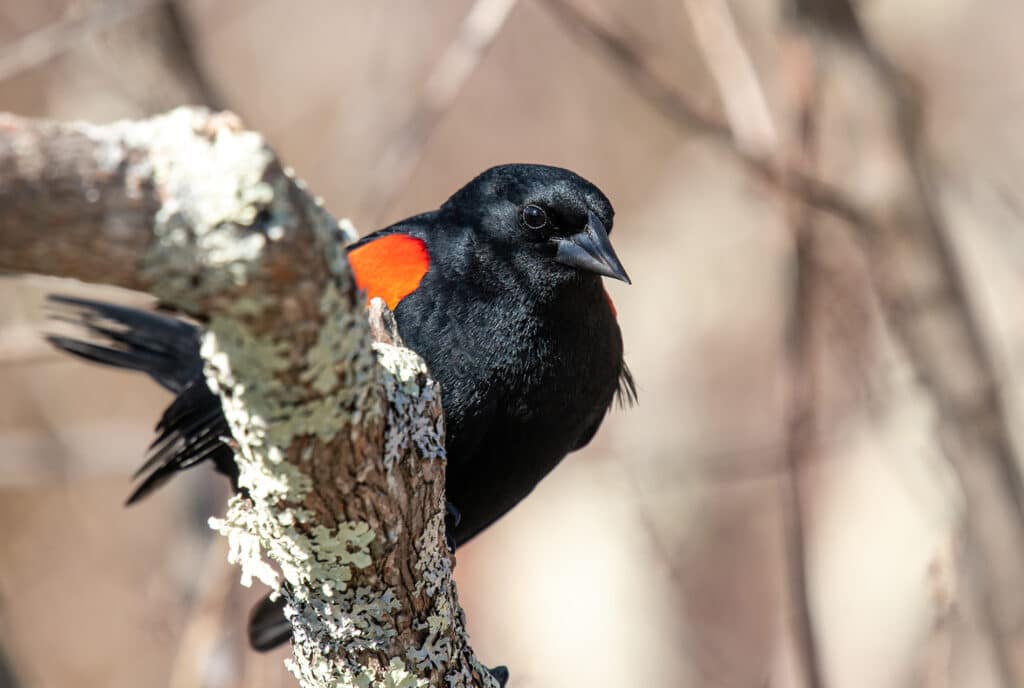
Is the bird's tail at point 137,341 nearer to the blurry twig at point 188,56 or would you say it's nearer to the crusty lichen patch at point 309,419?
the blurry twig at point 188,56

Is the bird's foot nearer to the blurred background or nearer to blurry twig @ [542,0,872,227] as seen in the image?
the blurred background

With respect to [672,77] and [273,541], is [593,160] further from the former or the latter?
[273,541]

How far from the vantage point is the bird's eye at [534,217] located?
2.78 meters

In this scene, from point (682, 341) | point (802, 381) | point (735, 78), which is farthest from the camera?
point (682, 341)

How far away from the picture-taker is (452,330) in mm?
2668

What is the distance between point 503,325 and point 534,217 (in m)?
0.31

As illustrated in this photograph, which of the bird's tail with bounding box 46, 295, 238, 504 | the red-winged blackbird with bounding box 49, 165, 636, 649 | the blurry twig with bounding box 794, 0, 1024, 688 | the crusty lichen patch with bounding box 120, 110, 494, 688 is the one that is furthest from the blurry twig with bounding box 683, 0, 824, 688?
the bird's tail with bounding box 46, 295, 238, 504

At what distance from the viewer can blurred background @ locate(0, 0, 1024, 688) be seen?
3.74 m

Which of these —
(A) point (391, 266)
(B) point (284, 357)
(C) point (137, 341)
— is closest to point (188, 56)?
(C) point (137, 341)

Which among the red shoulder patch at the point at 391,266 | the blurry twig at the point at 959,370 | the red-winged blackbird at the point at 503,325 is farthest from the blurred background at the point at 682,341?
the red shoulder patch at the point at 391,266

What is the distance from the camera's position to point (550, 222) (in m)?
2.78

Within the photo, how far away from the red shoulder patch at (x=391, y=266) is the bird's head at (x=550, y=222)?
180 millimetres

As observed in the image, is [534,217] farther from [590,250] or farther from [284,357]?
[284,357]

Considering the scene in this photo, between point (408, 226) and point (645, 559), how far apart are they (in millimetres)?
3295
